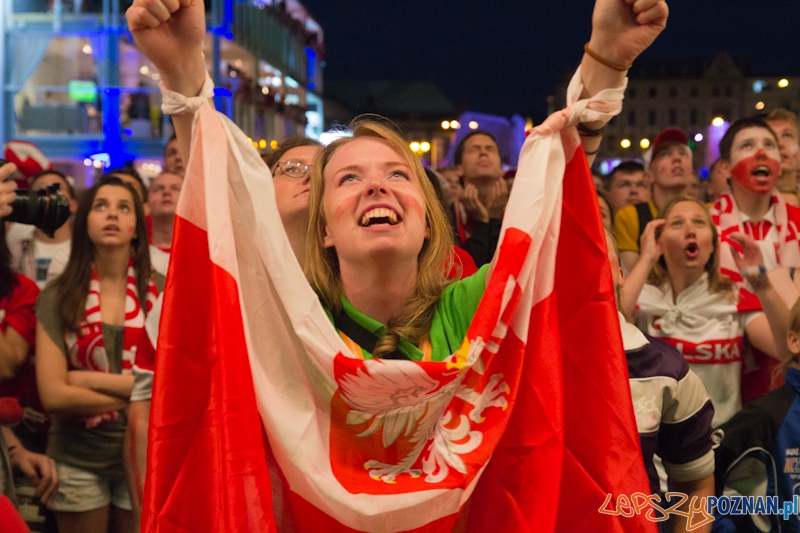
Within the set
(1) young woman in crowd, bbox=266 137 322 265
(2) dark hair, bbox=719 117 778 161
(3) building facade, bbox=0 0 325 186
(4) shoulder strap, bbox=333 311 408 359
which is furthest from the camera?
(3) building facade, bbox=0 0 325 186

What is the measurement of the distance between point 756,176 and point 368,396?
11.2ft

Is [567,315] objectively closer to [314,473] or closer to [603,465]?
[603,465]

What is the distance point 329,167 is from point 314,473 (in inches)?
37.9

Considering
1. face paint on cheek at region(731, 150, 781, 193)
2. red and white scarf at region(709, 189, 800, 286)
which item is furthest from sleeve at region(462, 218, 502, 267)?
face paint on cheek at region(731, 150, 781, 193)

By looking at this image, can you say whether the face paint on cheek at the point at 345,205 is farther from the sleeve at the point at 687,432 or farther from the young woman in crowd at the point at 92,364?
the young woman in crowd at the point at 92,364

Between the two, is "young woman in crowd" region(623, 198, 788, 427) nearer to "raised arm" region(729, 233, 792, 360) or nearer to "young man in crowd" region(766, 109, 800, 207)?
"raised arm" region(729, 233, 792, 360)

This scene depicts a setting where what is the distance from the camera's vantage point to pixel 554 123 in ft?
6.91

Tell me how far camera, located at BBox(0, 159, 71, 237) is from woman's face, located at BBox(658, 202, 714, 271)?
2812mm

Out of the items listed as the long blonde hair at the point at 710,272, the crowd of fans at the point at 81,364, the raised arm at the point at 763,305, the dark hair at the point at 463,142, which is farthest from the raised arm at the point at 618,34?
the dark hair at the point at 463,142

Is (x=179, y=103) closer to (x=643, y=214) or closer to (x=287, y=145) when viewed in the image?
(x=287, y=145)

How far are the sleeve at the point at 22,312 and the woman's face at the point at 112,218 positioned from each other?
41 centimetres

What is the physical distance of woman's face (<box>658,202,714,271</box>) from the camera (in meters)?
4.01

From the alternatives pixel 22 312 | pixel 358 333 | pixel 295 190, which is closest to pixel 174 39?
pixel 358 333

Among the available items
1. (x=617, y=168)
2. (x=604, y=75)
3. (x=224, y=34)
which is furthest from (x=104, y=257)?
(x=224, y=34)
